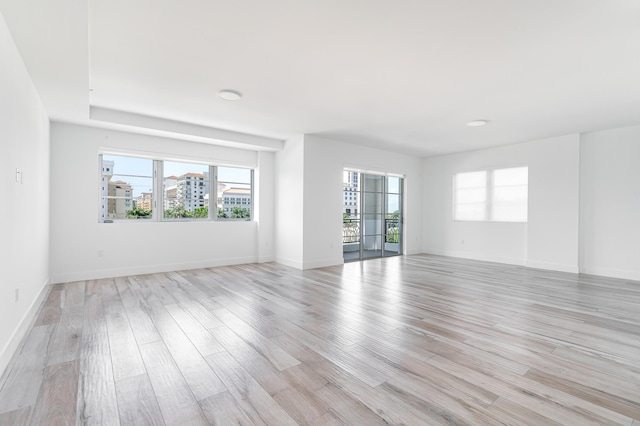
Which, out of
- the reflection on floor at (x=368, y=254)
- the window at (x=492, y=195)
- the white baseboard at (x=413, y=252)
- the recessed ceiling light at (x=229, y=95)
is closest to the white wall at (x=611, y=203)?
the window at (x=492, y=195)

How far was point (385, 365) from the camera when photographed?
217cm

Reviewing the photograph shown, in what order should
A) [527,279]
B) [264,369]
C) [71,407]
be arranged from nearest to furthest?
[71,407] → [264,369] → [527,279]

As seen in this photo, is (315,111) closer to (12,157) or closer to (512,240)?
(12,157)

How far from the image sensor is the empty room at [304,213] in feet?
6.32

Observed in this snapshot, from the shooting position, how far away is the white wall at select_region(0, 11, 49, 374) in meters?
2.18

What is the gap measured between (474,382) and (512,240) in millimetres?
5541

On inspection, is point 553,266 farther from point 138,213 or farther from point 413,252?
point 138,213

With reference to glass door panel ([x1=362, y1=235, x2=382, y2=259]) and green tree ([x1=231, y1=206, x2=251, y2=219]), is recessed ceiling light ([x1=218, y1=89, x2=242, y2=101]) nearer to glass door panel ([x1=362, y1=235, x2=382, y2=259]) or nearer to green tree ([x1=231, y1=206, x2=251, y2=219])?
green tree ([x1=231, y1=206, x2=251, y2=219])

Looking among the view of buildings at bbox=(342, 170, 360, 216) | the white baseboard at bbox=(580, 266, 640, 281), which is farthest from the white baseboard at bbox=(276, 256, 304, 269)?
the white baseboard at bbox=(580, 266, 640, 281)

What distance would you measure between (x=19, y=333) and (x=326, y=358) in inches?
103

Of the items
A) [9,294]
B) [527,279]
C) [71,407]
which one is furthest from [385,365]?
[527,279]

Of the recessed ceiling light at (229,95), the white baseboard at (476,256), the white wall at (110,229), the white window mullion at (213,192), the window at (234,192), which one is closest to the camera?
the recessed ceiling light at (229,95)

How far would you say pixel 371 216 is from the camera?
755 centimetres

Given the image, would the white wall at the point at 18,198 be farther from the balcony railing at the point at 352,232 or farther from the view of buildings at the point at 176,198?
the balcony railing at the point at 352,232
